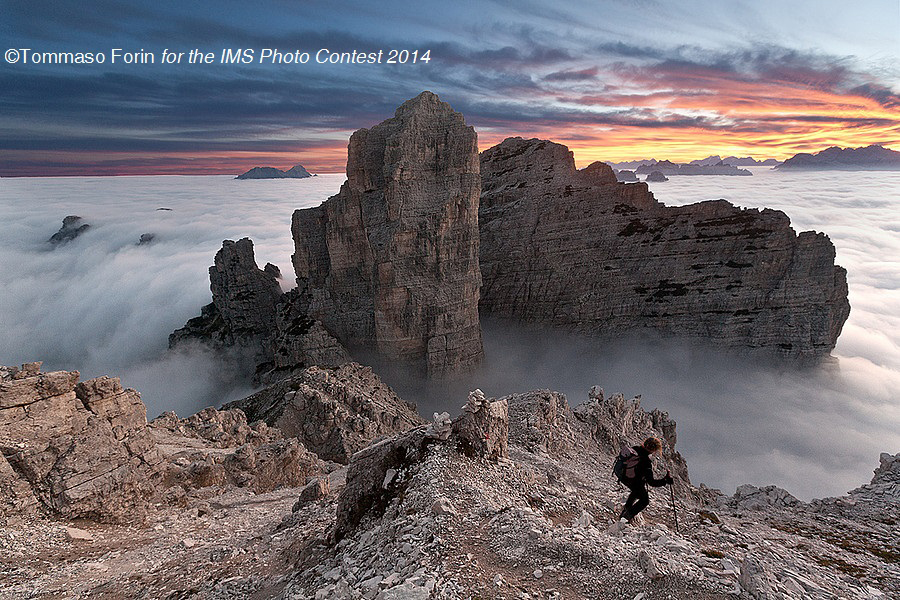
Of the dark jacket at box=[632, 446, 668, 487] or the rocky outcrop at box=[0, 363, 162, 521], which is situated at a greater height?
the dark jacket at box=[632, 446, 668, 487]

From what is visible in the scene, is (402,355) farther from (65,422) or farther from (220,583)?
(220,583)

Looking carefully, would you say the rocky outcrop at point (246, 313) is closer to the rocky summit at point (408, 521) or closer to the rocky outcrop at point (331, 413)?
the rocky outcrop at point (331, 413)

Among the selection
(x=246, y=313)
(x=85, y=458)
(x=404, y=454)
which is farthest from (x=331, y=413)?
(x=246, y=313)

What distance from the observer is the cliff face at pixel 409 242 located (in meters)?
63.3

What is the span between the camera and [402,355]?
67062 mm

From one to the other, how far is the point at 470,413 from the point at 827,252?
79.8m

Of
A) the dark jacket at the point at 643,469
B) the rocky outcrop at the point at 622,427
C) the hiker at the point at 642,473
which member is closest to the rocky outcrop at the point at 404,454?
the hiker at the point at 642,473

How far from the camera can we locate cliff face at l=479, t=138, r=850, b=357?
234 feet

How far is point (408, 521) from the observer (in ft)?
36.9

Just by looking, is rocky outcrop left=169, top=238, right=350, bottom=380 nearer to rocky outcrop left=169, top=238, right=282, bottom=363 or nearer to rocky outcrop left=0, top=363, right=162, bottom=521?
rocky outcrop left=169, top=238, right=282, bottom=363

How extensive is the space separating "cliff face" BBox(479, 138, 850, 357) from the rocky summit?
50673mm

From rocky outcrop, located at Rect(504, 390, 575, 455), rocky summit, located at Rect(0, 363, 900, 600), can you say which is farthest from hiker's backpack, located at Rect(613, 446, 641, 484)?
rocky outcrop, located at Rect(504, 390, 575, 455)

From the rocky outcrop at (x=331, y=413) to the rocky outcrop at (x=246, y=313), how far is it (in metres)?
23.3

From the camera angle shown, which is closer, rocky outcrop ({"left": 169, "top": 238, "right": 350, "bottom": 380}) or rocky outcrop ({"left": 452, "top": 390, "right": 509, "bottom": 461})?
rocky outcrop ({"left": 452, "top": 390, "right": 509, "bottom": 461})
